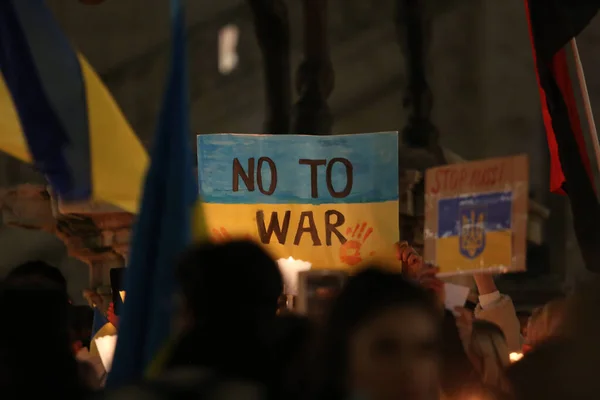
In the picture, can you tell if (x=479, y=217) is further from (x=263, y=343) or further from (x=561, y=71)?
(x=263, y=343)

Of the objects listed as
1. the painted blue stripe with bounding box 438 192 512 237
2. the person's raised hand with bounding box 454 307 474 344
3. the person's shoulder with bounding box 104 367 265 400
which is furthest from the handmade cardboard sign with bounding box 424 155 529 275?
the person's shoulder with bounding box 104 367 265 400

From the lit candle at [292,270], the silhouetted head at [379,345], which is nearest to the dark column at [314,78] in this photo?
the lit candle at [292,270]

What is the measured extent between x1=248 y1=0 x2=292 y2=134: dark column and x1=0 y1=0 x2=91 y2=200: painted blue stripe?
5155 millimetres

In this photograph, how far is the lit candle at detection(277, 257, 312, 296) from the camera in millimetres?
4551

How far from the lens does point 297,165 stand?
4883mm

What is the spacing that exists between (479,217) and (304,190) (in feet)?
3.59

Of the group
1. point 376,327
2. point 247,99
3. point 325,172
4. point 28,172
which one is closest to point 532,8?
point 325,172

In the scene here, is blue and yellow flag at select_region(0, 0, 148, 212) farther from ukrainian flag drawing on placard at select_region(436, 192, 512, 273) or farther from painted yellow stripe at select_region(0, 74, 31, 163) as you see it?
ukrainian flag drawing on placard at select_region(436, 192, 512, 273)

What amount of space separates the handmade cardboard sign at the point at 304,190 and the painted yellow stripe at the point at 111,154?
183 centimetres

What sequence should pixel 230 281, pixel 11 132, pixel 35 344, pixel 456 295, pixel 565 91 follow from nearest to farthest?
pixel 35 344 < pixel 230 281 < pixel 456 295 < pixel 11 132 < pixel 565 91

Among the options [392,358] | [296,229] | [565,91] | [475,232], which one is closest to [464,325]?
[392,358]

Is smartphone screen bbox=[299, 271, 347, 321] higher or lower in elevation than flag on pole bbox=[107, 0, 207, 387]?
lower

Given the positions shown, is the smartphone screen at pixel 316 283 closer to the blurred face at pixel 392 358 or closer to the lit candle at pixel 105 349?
the lit candle at pixel 105 349

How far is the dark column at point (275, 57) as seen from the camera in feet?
26.8
